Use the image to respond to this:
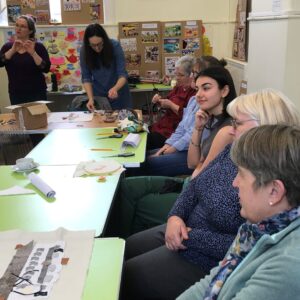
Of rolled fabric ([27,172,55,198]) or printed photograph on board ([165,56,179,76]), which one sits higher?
printed photograph on board ([165,56,179,76])

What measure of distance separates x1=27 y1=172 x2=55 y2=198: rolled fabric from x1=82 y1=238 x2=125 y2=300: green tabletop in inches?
20.7

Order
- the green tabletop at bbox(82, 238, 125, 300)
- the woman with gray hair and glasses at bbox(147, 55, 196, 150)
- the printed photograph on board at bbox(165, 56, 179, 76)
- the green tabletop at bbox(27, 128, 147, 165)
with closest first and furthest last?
the green tabletop at bbox(82, 238, 125, 300) < the green tabletop at bbox(27, 128, 147, 165) < the woman with gray hair and glasses at bbox(147, 55, 196, 150) < the printed photograph on board at bbox(165, 56, 179, 76)

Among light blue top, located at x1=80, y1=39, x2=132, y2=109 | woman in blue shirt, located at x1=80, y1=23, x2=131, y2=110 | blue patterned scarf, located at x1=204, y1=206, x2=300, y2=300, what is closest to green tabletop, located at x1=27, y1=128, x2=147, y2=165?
woman in blue shirt, located at x1=80, y1=23, x2=131, y2=110

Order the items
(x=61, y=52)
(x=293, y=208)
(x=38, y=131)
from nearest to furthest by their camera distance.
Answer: (x=293, y=208), (x=38, y=131), (x=61, y=52)

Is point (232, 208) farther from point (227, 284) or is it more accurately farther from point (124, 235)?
point (124, 235)

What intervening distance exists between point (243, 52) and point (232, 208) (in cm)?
355

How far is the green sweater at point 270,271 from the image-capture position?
86 centimetres

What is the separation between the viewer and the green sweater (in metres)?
0.86

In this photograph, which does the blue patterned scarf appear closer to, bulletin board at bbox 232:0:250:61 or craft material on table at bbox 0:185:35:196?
craft material on table at bbox 0:185:35:196

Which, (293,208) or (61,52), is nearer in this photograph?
Answer: (293,208)

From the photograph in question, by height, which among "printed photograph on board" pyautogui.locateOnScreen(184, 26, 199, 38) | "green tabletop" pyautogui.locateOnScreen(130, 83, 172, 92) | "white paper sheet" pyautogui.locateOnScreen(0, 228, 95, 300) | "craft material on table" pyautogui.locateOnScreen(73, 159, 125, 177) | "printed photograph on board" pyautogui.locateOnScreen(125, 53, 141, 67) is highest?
"printed photograph on board" pyautogui.locateOnScreen(184, 26, 199, 38)

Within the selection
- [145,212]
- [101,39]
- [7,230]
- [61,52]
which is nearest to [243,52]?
[101,39]

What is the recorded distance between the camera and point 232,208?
1.54 metres

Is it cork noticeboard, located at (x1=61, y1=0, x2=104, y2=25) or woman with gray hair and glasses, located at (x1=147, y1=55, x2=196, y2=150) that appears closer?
woman with gray hair and glasses, located at (x1=147, y1=55, x2=196, y2=150)
